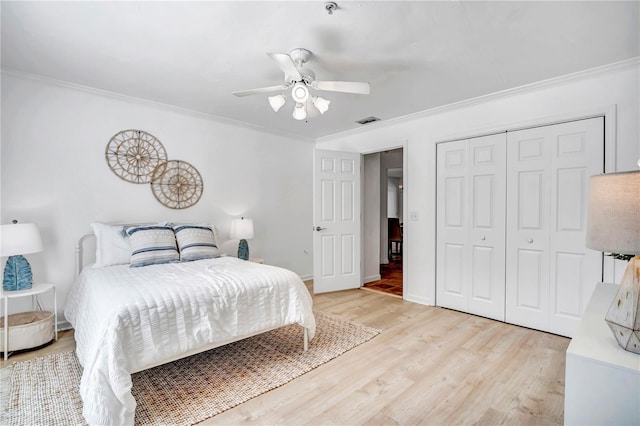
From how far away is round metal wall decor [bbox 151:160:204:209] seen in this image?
3734 millimetres

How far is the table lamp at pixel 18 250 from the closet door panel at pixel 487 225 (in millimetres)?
4257

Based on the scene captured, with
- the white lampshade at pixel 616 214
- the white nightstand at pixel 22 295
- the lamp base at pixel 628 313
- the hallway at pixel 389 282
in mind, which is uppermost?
the white lampshade at pixel 616 214

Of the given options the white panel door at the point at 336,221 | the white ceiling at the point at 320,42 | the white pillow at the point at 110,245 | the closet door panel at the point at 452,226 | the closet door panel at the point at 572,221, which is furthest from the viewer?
the white panel door at the point at 336,221

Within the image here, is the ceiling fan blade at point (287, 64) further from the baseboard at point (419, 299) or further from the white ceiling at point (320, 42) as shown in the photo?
the baseboard at point (419, 299)

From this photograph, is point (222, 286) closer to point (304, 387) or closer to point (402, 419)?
point (304, 387)

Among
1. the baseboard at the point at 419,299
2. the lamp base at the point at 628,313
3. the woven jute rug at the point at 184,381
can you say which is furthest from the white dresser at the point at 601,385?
the baseboard at the point at 419,299

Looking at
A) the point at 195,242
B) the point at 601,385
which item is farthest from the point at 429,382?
the point at 195,242

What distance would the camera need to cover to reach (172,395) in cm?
203

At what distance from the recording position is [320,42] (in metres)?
2.29

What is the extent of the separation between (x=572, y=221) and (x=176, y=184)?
4268 mm

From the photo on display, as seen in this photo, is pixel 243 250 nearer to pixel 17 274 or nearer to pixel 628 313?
pixel 17 274

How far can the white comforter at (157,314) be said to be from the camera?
166 cm

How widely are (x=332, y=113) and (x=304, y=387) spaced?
3.13 meters

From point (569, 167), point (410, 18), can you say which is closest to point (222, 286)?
point (410, 18)
